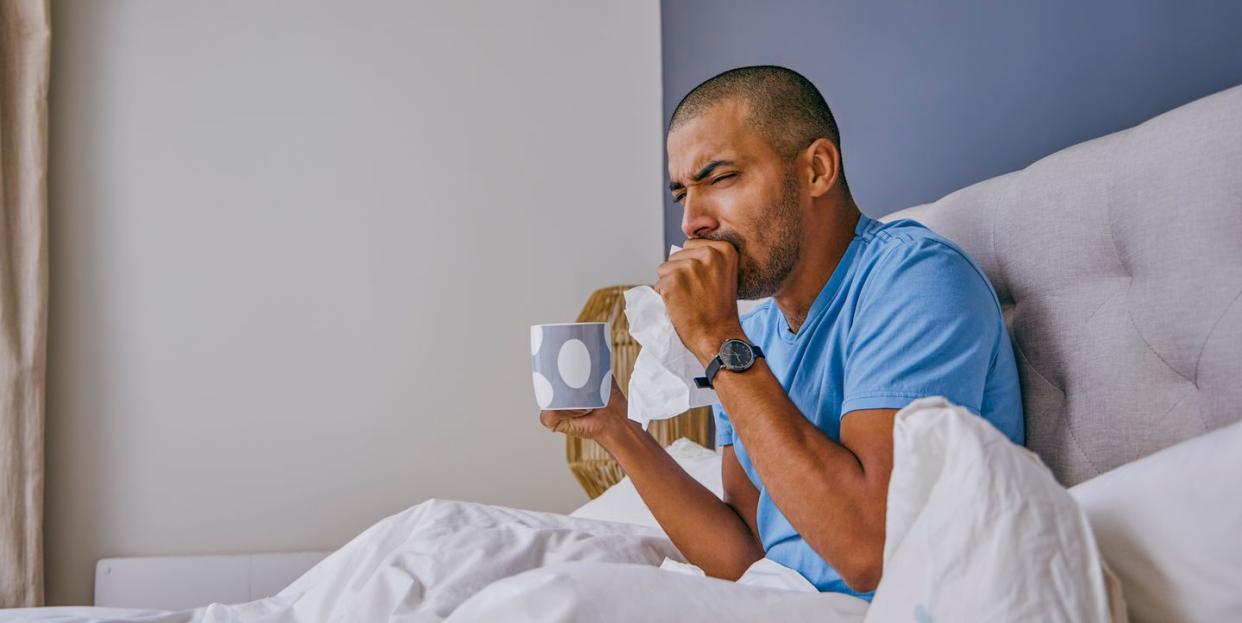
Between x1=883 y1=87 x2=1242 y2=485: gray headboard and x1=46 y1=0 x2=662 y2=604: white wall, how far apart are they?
2.08 m

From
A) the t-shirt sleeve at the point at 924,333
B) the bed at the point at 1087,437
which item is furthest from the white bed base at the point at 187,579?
the t-shirt sleeve at the point at 924,333

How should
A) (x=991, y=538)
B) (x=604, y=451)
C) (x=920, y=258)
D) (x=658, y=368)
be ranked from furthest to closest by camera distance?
(x=604, y=451) < (x=658, y=368) < (x=920, y=258) < (x=991, y=538)

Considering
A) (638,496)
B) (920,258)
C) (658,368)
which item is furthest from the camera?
(638,496)

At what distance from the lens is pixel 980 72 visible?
153 centimetres

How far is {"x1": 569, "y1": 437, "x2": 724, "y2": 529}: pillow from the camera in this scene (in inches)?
67.7

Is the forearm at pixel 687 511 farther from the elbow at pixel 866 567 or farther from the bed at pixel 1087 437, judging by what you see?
the elbow at pixel 866 567

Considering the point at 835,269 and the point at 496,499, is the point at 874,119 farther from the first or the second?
the point at 496,499

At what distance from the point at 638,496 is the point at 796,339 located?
687mm

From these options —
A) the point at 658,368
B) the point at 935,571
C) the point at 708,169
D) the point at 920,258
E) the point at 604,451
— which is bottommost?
the point at 604,451

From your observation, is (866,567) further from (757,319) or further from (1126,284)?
(757,319)

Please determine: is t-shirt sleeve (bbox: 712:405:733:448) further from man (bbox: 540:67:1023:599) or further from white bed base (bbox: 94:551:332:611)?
white bed base (bbox: 94:551:332:611)

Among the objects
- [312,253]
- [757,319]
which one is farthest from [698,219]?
[312,253]

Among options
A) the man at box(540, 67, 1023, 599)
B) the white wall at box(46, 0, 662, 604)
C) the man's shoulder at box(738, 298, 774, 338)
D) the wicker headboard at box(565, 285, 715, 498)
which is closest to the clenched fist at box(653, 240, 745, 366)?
A: the man at box(540, 67, 1023, 599)

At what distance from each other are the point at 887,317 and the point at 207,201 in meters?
2.48
